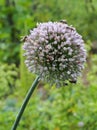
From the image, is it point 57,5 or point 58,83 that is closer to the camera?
point 58,83

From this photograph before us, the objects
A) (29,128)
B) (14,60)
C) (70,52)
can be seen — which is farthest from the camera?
(14,60)

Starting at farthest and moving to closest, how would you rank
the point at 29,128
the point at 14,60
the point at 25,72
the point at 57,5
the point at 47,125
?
the point at 57,5 < the point at 14,60 < the point at 25,72 < the point at 29,128 < the point at 47,125

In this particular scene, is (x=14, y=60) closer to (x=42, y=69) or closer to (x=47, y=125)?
(x=47, y=125)

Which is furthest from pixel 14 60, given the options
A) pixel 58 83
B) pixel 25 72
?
pixel 58 83

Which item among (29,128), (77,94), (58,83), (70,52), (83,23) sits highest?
(83,23)

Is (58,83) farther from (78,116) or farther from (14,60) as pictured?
(14,60)

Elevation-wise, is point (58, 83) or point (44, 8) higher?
point (44, 8)
